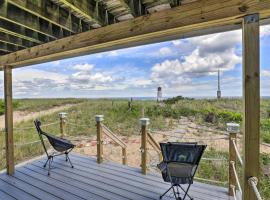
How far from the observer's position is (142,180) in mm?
3016

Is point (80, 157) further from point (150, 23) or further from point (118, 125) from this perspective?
point (118, 125)

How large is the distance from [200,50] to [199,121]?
9.28ft

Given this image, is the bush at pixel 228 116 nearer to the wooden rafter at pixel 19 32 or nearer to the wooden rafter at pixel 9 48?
the wooden rafter at pixel 19 32

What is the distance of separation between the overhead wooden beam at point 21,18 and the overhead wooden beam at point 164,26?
0.23 metres

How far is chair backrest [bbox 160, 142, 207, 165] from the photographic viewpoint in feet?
7.70

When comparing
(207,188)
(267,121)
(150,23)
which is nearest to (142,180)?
(207,188)

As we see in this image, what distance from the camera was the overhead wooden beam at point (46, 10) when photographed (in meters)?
1.74

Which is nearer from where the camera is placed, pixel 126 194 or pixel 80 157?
pixel 126 194

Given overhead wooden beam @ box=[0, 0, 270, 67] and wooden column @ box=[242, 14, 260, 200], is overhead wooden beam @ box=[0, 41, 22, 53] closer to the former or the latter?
overhead wooden beam @ box=[0, 0, 270, 67]

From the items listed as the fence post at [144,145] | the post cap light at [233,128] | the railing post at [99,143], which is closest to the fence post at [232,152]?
the post cap light at [233,128]

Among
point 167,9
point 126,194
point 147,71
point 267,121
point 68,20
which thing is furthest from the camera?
point 147,71

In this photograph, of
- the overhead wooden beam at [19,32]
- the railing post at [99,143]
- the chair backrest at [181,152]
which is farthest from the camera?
the railing post at [99,143]

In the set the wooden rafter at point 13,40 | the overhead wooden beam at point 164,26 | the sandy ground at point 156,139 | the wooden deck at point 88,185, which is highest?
the wooden rafter at point 13,40

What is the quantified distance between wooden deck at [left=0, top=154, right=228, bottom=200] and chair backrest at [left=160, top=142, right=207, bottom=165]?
0.55 meters
